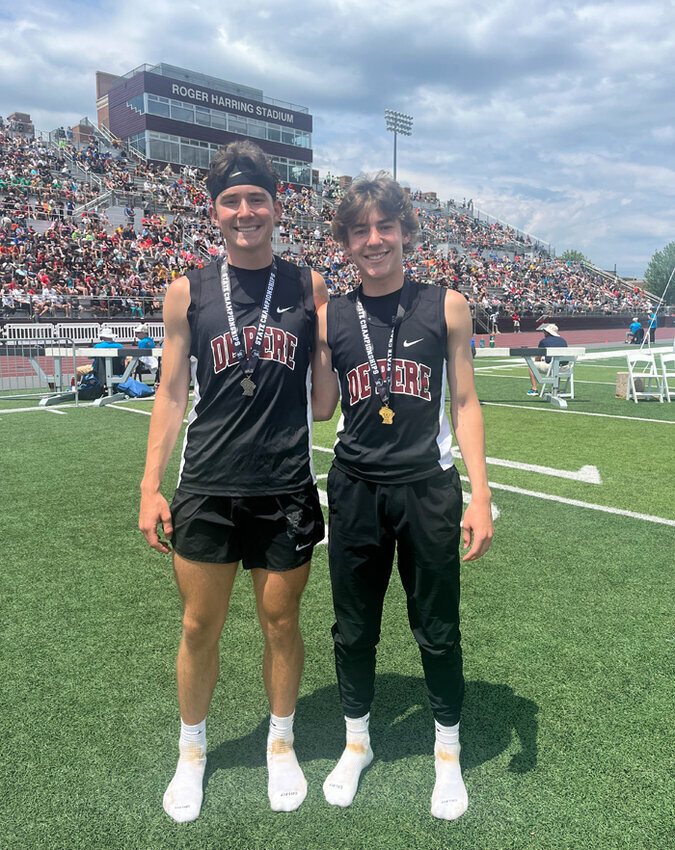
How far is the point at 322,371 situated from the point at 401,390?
31 centimetres

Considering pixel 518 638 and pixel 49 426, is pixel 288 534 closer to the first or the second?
pixel 518 638

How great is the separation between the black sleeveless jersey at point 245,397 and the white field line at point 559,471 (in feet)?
14.6

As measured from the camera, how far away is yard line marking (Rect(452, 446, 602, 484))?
6441mm

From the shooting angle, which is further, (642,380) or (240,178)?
(642,380)

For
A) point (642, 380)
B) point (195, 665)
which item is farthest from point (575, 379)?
point (195, 665)

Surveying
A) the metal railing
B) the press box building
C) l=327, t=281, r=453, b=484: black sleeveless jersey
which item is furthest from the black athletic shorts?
the press box building

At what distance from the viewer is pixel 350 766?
231 cm

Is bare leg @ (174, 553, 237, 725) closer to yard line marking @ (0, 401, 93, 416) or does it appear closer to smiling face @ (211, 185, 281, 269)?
smiling face @ (211, 185, 281, 269)

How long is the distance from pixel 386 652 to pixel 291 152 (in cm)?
5657

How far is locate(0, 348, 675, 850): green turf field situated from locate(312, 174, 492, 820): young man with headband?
22 centimetres

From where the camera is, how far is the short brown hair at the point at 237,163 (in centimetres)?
220

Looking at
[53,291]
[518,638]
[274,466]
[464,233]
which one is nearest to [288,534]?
[274,466]

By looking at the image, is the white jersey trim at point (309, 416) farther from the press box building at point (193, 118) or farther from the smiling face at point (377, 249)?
the press box building at point (193, 118)

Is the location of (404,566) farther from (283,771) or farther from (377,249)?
(377,249)
